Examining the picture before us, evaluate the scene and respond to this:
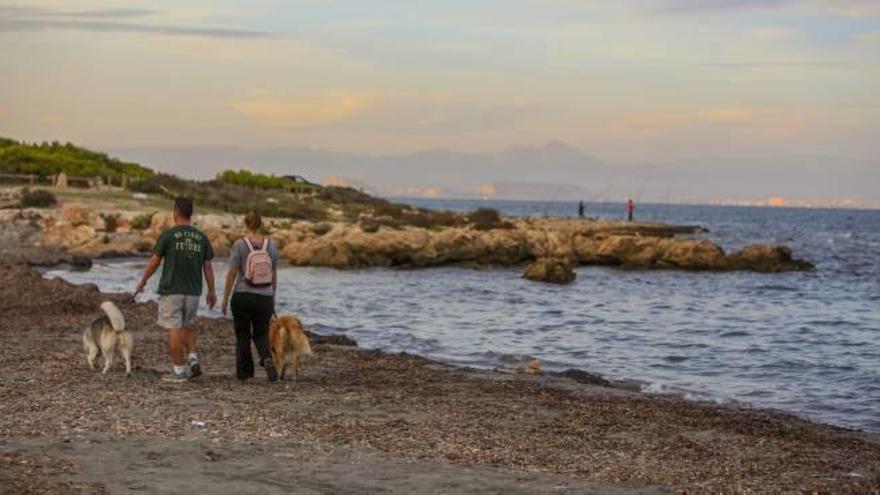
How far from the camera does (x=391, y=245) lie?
4675 cm

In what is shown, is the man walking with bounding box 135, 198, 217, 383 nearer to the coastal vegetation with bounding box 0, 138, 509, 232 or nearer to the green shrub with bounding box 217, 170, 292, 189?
the coastal vegetation with bounding box 0, 138, 509, 232

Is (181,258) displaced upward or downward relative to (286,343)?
upward

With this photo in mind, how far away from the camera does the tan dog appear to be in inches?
551

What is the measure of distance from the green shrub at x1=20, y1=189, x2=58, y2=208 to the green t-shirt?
143 feet

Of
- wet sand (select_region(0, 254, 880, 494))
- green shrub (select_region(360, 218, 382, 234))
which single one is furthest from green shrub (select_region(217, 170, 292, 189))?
wet sand (select_region(0, 254, 880, 494))

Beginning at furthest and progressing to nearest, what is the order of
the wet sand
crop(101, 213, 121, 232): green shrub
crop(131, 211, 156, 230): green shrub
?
crop(131, 211, 156, 230): green shrub, crop(101, 213, 121, 232): green shrub, the wet sand

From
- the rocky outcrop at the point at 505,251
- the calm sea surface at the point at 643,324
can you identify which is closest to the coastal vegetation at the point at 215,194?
the rocky outcrop at the point at 505,251

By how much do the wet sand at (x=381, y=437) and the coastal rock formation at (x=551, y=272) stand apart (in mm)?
25294

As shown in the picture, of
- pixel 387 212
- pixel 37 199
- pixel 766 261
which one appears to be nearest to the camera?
pixel 766 261

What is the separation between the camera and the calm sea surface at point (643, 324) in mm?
18391

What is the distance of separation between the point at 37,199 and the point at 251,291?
145 feet

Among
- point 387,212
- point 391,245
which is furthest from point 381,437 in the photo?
point 387,212

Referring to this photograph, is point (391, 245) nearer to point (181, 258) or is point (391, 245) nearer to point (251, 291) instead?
point (251, 291)

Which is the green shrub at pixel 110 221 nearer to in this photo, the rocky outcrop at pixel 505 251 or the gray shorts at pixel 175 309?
the rocky outcrop at pixel 505 251
